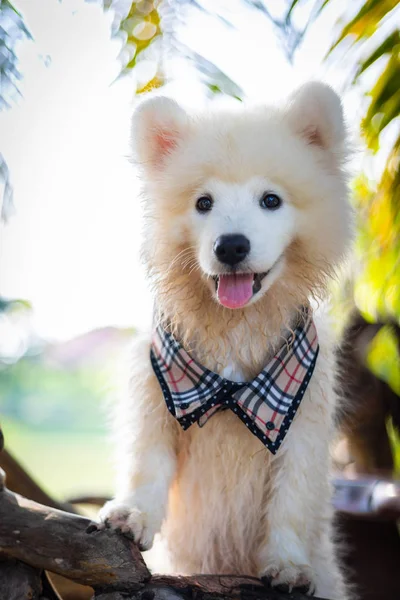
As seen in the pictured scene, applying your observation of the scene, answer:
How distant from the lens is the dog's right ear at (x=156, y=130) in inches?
73.9

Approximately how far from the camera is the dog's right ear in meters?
1.88

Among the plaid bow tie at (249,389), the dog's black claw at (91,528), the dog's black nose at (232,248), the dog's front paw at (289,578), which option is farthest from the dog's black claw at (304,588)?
the dog's black nose at (232,248)

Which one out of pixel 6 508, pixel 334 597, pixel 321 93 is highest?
pixel 321 93

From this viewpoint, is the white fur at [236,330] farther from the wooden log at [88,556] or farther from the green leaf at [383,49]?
the green leaf at [383,49]

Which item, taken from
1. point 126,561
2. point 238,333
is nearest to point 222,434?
point 238,333

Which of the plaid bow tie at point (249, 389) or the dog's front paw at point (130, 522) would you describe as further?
the plaid bow tie at point (249, 389)

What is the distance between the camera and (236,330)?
1.90m

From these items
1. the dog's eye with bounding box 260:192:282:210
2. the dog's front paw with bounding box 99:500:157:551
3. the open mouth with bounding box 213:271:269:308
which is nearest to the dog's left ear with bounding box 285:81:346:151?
the dog's eye with bounding box 260:192:282:210

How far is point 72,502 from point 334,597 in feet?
5.87

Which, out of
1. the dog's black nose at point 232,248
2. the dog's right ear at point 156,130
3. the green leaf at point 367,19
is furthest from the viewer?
the green leaf at point 367,19

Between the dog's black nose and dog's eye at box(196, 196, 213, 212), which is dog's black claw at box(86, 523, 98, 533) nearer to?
the dog's black nose

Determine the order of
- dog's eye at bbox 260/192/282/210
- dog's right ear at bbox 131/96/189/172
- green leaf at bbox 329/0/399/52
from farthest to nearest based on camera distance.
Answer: green leaf at bbox 329/0/399/52 → dog's right ear at bbox 131/96/189/172 → dog's eye at bbox 260/192/282/210

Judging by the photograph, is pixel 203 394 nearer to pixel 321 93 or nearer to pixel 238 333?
pixel 238 333

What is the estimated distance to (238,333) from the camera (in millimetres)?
1895
